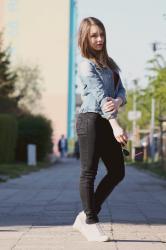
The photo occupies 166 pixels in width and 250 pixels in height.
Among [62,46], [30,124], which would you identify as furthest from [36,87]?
[30,124]

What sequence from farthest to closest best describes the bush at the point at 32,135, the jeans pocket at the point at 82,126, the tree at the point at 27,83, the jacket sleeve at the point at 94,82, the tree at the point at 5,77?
the tree at the point at 27,83 < the tree at the point at 5,77 < the bush at the point at 32,135 < the jeans pocket at the point at 82,126 < the jacket sleeve at the point at 94,82

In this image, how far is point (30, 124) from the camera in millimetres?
38500

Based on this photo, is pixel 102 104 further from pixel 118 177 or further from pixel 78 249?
pixel 78 249

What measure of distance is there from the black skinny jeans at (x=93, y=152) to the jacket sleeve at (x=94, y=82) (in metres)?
0.16

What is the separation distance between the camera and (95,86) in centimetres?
647

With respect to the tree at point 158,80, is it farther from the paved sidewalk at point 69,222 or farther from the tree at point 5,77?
the tree at point 5,77

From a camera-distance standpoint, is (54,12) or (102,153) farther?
(54,12)

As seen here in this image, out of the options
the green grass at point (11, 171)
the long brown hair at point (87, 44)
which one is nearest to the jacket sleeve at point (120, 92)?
the long brown hair at point (87, 44)

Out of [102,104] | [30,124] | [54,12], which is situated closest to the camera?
[102,104]

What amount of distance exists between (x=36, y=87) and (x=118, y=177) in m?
58.1

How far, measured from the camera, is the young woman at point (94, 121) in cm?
648

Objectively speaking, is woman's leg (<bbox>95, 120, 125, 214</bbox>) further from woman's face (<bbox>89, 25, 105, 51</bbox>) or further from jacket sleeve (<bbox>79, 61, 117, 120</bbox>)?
woman's face (<bbox>89, 25, 105, 51</bbox>)

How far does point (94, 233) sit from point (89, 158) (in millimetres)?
636

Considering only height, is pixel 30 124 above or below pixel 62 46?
below
